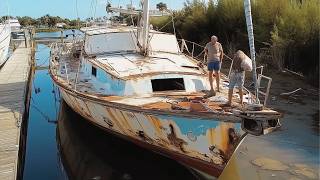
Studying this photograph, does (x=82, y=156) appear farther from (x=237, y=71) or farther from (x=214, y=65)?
(x=237, y=71)

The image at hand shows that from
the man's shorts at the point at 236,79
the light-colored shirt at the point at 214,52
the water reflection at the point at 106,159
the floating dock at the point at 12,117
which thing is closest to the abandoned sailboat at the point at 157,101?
the man's shorts at the point at 236,79

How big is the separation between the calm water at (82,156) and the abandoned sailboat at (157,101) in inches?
25.8

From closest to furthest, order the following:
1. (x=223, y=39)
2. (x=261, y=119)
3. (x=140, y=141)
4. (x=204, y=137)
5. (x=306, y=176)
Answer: (x=261, y=119), (x=204, y=137), (x=306, y=176), (x=140, y=141), (x=223, y=39)

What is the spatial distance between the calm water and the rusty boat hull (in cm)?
67

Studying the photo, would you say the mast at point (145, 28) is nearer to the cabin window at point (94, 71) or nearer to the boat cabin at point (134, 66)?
the boat cabin at point (134, 66)

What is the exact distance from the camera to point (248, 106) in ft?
25.6

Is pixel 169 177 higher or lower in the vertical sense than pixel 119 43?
lower

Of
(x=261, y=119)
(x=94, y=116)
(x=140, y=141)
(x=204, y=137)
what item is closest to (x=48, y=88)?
(x=94, y=116)

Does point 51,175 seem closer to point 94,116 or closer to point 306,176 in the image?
point 94,116

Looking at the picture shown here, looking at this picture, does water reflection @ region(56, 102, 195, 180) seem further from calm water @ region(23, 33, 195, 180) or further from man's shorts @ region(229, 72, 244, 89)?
man's shorts @ region(229, 72, 244, 89)

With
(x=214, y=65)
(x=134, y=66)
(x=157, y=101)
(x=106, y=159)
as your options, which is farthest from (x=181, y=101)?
(x=106, y=159)

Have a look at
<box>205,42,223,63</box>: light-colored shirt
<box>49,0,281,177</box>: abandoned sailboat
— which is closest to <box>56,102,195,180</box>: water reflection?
<box>49,0,281,177</box>: abandoned sailboat

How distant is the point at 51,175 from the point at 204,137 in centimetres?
411

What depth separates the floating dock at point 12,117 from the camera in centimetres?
920
